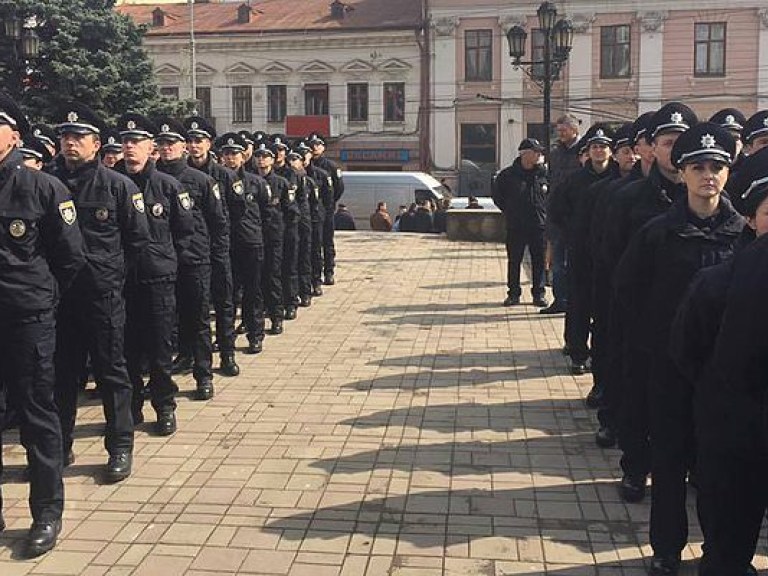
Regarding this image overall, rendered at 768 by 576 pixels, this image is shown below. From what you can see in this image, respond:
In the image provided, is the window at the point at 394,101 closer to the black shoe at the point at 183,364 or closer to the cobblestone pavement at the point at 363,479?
the cobblestone pavement at the point at 363,479

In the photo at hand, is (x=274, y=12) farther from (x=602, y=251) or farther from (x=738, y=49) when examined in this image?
(x=602, y=251)

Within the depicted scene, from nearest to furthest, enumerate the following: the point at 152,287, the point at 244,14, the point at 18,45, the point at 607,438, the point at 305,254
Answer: the point at 607,438 → the point at 152,287 → the point at 305,254 → the point at 18,45 → the point at 244,14

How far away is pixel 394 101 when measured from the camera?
40.1 metres

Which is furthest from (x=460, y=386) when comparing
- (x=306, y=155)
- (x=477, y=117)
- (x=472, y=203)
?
(x=477, y=117)

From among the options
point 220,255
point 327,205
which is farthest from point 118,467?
point 327,205

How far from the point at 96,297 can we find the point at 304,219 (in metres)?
5.56

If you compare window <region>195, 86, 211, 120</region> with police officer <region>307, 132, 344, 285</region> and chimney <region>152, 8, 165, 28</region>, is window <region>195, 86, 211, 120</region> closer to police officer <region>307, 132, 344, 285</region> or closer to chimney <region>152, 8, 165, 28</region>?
chimney <region>152, 8, 165, 28</region>

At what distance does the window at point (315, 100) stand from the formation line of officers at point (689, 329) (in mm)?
36287

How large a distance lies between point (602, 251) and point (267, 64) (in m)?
38.6

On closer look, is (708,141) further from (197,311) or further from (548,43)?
(548,43)

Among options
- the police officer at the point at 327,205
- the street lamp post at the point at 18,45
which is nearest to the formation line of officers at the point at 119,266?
the police officer at the point at 327,205

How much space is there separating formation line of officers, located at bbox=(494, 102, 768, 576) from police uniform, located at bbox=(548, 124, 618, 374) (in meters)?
0.66

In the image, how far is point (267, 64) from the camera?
41562 millimetres

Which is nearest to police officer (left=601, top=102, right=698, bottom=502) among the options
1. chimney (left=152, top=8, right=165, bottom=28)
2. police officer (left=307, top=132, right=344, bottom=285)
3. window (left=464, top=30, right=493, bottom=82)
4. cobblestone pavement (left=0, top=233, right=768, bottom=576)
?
cobblestone pavement (left=0, top=233, right=768, bottom=576)
